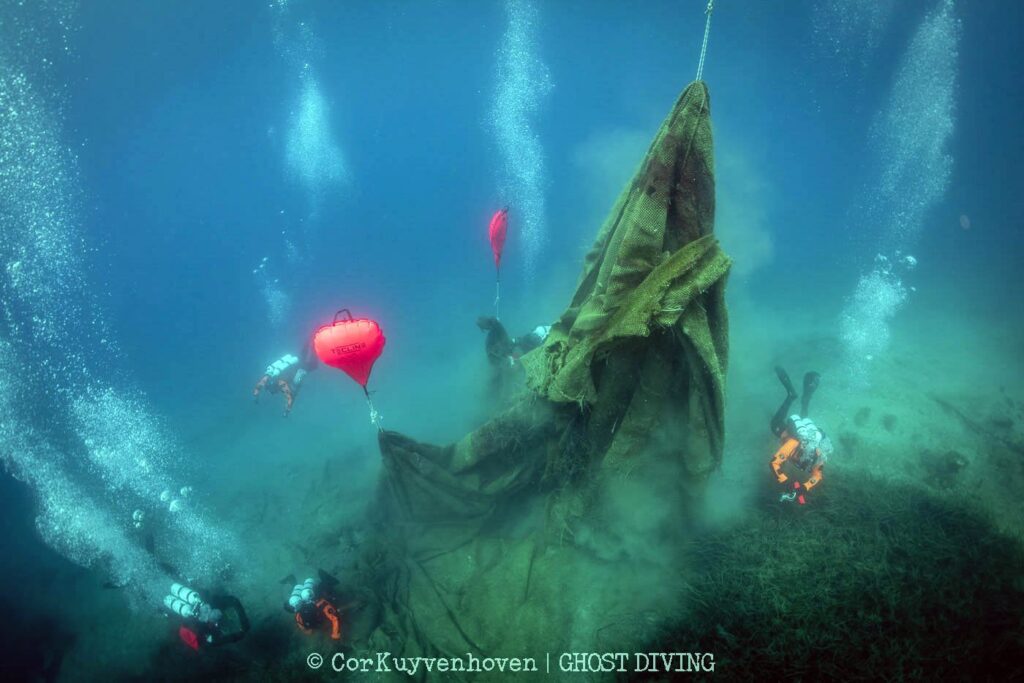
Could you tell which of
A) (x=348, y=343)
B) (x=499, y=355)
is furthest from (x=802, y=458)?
(x=348, y=343)

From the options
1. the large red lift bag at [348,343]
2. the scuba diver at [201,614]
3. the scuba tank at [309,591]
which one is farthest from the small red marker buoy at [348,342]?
the scuba diver at [201,614]

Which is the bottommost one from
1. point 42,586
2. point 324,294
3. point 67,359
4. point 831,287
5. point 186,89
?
point 42,586

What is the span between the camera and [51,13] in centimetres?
1988

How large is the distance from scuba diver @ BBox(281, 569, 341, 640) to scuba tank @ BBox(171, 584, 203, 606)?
6.28 feet

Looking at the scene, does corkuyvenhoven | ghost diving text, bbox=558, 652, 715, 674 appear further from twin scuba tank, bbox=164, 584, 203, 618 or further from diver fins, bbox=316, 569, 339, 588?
twin scuba tank, bbox=164, 584, 203, 618

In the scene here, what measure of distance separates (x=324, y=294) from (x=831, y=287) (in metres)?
37.8

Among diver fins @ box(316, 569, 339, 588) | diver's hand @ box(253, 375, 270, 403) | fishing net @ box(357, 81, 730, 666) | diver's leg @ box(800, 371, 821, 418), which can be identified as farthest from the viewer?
diver's hand @ box(253, 375, 270, 403)

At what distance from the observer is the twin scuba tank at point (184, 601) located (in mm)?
6379

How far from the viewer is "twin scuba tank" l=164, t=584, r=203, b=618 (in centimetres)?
638

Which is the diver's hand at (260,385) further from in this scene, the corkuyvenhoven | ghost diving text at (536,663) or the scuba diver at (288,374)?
the corkuyvenhoven | ghost diving text at (536,663)

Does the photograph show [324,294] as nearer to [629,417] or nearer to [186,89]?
[186,89]

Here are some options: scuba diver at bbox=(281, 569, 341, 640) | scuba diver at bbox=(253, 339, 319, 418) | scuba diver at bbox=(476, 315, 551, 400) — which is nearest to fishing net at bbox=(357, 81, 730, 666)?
scuba diver at bbox=(281, 569, 341, 640)

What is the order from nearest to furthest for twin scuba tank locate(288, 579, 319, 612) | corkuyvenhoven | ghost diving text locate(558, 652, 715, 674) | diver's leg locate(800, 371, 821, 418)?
corkuyvenhoven | ghost diving text locate(558, 652, 715, 674) < twin scuba tank locate(288, 579, 319, 612) < diver's leg locate(800, 371, 821, 418)

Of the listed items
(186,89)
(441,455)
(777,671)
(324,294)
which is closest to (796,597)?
(777,671)
